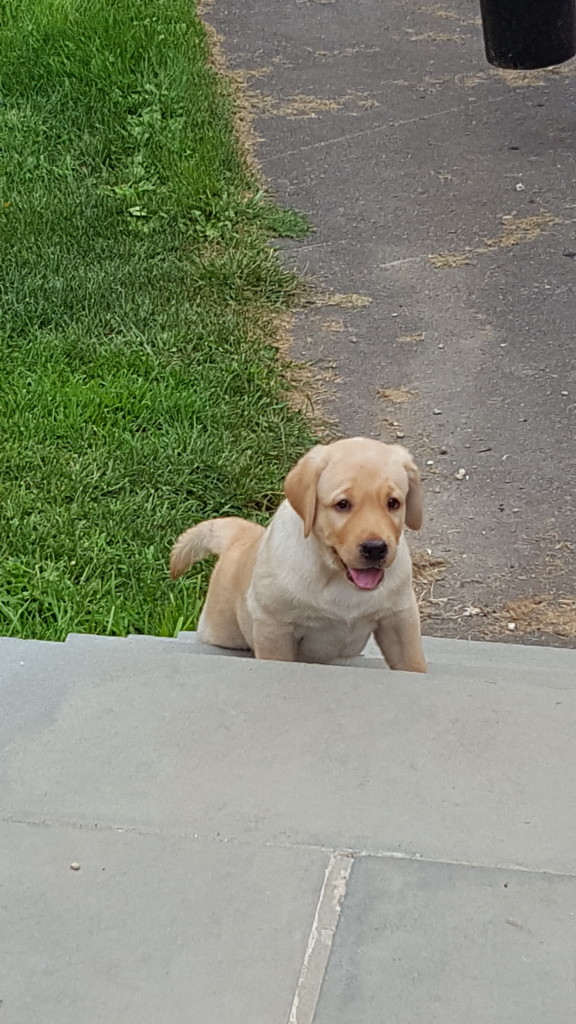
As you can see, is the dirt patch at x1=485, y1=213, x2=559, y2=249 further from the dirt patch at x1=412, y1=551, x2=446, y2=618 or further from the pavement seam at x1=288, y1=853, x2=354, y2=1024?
the pavement seam at x1=288, y1=853, x2=354, y2=1024

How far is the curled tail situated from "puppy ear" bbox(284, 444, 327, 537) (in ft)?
2.25

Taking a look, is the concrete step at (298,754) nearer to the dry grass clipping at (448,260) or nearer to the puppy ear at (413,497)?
the puppy ear at (413,497)

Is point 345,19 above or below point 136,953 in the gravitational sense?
below

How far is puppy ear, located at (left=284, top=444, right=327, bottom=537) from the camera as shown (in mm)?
2732

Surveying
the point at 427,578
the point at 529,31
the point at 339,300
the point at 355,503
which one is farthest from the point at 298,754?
the point at 529,31

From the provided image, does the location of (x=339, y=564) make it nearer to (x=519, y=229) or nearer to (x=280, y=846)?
(x=280, y=846)

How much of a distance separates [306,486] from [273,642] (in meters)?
0.38

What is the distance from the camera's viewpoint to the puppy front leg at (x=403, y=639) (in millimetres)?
2885

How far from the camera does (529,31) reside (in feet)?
23.9

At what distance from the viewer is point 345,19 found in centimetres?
1080

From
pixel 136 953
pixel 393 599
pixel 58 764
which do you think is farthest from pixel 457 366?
pixel 136 953

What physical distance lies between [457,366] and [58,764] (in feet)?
13.3

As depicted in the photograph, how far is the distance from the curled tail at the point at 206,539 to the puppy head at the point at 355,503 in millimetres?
684

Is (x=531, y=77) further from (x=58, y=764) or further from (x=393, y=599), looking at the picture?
(x=58, y=764)
